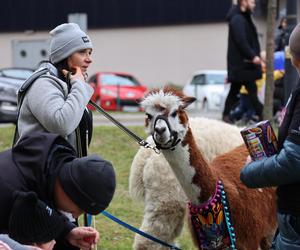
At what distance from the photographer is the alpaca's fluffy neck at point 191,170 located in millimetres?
4122

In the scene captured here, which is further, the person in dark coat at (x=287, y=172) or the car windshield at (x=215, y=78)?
the car windshield at (x=215, y=78)

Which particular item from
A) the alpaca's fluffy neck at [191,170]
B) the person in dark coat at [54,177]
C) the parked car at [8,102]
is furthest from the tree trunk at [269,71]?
the person in dark coat at [54,177]

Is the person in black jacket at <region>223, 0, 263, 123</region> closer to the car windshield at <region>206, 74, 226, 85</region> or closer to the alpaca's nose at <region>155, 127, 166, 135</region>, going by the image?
the alpaca's nose at <region>155, 127, 166, 135</region>

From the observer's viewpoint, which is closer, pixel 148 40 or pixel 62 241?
pixel 62 241

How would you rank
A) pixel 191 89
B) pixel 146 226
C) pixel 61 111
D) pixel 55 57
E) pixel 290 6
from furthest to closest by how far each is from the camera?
pixel 191 89 → pixel 290 6 → pixel 146 226 → pixel 55 57 → pixel 61 111

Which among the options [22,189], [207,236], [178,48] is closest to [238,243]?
[207,236]

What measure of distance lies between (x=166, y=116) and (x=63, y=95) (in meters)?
0.69

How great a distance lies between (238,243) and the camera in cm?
431

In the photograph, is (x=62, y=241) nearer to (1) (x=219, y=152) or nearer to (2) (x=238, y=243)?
(2) (x=238, y=243)

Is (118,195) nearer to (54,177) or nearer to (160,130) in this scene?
(160,130)

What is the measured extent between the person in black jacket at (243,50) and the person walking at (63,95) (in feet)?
16.9

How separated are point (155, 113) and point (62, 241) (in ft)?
4.28

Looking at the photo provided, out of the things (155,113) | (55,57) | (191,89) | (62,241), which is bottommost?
(191,89)

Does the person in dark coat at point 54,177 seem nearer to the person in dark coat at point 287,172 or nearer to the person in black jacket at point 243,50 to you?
the person in dark coat at point 287,172
